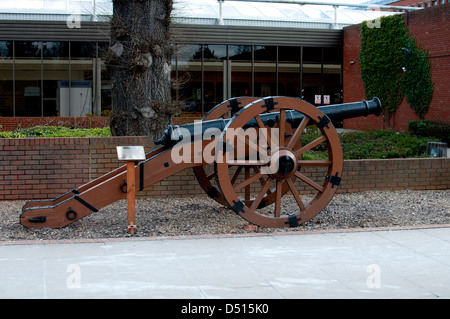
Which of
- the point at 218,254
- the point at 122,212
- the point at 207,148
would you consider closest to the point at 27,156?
the point at 122,212

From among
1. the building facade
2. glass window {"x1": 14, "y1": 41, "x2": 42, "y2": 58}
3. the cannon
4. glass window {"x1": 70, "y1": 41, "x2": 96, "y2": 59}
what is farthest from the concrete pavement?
glass window {"x1": 14, "y1": 41, "x2": 42, "y2": 58}

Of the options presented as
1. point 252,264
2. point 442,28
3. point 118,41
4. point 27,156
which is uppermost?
point 442,28

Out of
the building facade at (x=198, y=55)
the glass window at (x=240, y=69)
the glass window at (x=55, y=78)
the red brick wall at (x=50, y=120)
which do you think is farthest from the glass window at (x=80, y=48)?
the glass window at (x=240, y=69)

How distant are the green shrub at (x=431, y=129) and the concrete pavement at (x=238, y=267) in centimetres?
1496

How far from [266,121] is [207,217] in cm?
157

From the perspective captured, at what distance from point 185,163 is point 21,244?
→ 2032 mm

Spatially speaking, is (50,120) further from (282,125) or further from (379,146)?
(282,125)

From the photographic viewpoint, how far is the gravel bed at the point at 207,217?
24.1 feet

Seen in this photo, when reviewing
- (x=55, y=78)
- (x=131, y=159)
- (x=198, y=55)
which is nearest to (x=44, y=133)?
(x=131, y=159)

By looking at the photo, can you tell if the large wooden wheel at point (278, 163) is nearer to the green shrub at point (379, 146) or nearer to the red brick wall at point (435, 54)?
the green shrub at point (379, 146)

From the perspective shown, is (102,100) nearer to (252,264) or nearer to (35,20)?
(35,20)

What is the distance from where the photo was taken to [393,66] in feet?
84.7

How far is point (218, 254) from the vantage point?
622cm

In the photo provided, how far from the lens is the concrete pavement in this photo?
491cm
